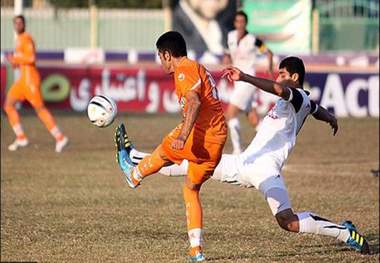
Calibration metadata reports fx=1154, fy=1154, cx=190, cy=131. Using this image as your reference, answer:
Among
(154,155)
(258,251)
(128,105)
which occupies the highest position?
(154,155)

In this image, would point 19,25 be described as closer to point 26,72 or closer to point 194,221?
point 26,72

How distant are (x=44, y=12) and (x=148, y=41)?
3.61 meters

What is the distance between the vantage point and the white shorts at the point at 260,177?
33.1ft

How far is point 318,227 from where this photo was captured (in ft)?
33.7

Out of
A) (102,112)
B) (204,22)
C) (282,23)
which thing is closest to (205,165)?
(102,112)

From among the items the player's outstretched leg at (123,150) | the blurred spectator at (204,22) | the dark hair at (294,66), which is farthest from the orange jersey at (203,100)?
the blurred spectator at (204,22)

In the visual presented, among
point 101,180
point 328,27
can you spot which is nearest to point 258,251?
point 101,180

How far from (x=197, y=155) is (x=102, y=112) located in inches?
51.8

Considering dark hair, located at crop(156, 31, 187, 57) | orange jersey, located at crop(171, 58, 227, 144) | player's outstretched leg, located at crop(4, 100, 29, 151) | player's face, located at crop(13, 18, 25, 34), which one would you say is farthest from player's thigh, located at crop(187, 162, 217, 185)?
player's outstretched leg, located at crop(4, 100, 29, 151)

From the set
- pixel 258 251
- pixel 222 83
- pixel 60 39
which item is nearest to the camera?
pixel 258 251

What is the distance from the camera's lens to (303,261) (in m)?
10.4

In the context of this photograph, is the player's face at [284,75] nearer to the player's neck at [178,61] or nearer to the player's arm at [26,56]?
the player's neck at [178,61]

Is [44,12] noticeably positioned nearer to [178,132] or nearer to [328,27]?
[328,27]

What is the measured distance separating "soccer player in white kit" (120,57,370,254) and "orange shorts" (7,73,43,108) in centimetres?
999
